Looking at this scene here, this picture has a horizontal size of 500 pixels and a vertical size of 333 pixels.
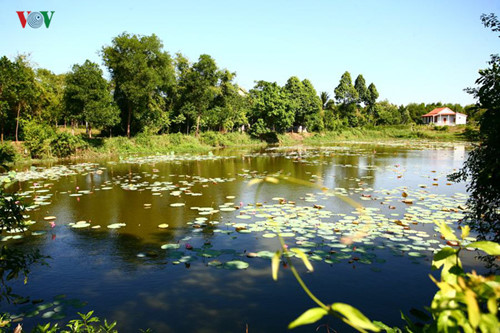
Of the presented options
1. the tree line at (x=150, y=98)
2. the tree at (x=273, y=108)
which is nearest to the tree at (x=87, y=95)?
the tree line at (x=150, y=98)

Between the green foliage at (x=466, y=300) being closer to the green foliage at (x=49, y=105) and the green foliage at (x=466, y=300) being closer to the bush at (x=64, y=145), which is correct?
the bush at (x=64, y=145)

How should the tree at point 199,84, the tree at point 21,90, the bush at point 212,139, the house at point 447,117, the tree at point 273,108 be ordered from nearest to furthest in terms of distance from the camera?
the tree at point 21,90 < the tree at point 199,84 < the bush at point 212,139 < the tree at point 273,108 < the house at point 447,117

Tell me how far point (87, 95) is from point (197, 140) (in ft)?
30.9

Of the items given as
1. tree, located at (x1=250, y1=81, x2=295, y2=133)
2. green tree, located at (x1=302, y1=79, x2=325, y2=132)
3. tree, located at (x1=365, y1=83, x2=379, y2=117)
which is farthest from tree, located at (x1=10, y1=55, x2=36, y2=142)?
tree, located at (x1=365, y1=83, x2=379, y2=117)

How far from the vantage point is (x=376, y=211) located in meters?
5.95

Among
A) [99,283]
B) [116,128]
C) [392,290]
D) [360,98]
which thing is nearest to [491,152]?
[392,290]

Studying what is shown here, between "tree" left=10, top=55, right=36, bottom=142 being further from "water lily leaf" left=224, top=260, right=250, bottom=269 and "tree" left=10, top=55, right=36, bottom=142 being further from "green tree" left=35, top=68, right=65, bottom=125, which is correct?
"water lily leaf" left=224, top=260, right=250, bottom=269

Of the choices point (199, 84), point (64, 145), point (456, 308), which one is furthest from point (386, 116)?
point (456, 308)

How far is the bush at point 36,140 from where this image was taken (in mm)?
15578

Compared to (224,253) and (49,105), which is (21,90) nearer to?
(49,105)

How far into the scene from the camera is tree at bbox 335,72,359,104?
1944 inches

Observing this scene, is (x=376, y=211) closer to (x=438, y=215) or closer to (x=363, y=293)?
(x=438, y=215)

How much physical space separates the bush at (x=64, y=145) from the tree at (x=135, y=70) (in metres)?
4.75

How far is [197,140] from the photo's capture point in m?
25.9
